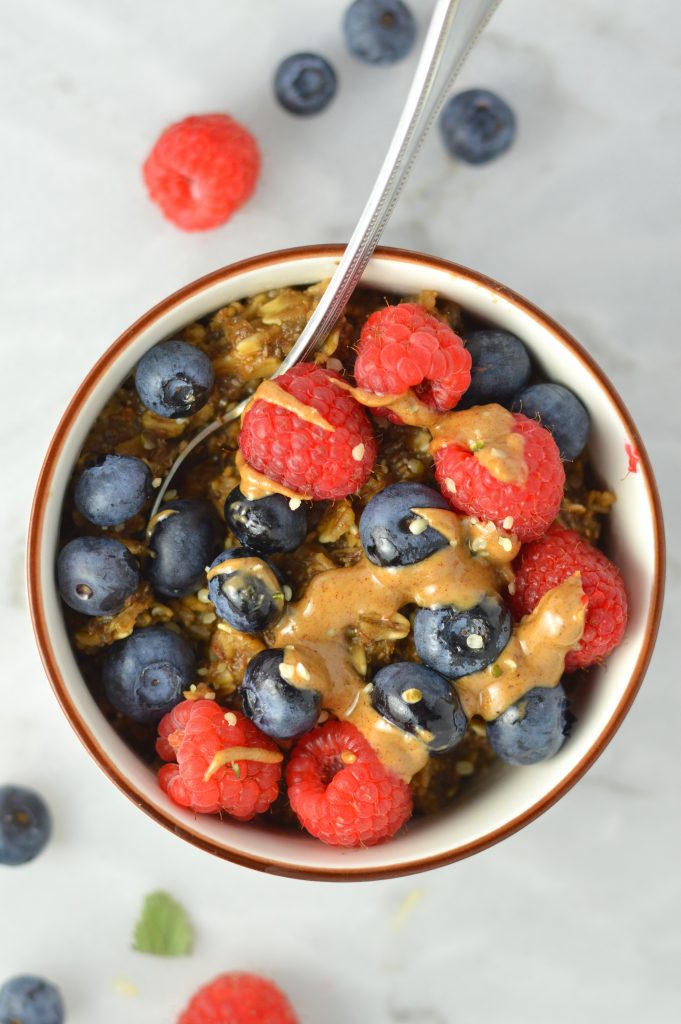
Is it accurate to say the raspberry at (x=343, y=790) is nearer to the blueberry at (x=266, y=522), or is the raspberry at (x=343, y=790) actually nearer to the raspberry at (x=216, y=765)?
the raspberry at (x=216, y=765)

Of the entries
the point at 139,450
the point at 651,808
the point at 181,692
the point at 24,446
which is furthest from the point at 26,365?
the point at 651,808

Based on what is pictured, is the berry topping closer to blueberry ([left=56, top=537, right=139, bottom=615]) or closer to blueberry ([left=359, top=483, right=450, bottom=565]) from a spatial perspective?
blueberry ([left=359, top=483, right=450, bottom=565])

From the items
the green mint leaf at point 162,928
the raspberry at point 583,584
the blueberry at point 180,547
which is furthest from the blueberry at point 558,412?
the green mint leaf at point 162,928

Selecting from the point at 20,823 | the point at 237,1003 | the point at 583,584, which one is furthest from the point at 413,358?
the point at 237,1003

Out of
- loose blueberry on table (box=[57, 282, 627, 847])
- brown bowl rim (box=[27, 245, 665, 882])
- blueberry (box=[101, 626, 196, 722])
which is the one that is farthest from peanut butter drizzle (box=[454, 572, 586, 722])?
blueberry (box=[101, 626, 196, 722])

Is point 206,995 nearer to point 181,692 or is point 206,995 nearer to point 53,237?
point 181,692

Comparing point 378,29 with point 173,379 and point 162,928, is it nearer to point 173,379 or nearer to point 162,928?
point 173,379
